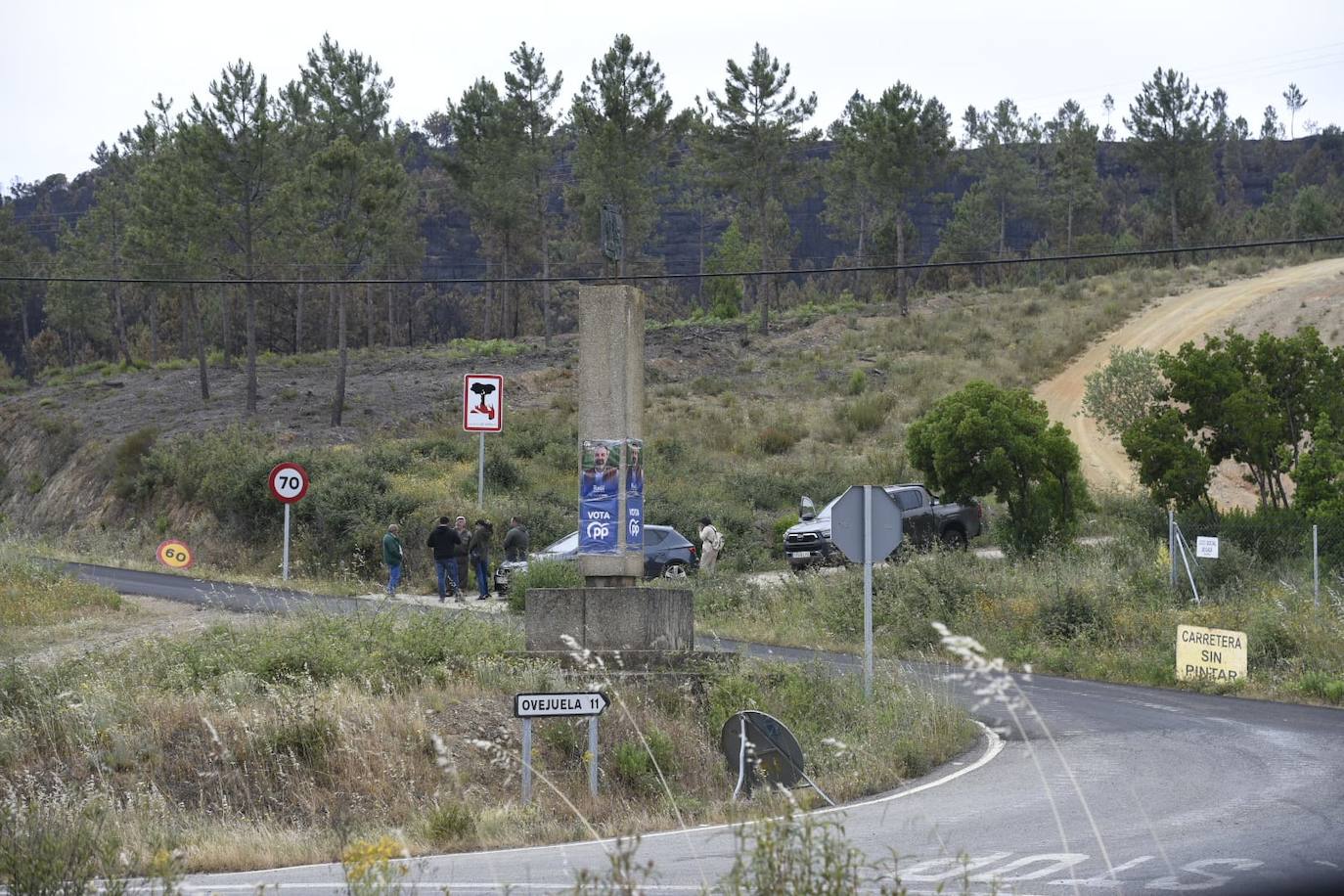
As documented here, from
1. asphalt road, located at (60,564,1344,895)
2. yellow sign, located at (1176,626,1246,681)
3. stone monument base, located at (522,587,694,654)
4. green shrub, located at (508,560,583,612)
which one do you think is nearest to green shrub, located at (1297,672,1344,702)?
yellow sign, located at (1176,626,1246,681)

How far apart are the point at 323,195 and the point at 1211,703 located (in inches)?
1484

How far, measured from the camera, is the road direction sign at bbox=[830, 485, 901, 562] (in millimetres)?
14414

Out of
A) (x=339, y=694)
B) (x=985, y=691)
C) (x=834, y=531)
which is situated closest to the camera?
(x=985, y=691)

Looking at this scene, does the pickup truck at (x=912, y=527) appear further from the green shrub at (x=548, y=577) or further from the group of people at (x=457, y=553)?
the green shrub at (x=548, y=577)

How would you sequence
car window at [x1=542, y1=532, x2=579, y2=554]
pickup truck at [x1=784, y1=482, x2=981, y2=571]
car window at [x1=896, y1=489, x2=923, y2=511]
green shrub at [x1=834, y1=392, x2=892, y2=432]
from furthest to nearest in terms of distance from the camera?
1. green shrub at [x1=834, y1=392, x2=892, y2=432]
2. car window at [x1=896, y1=489, x2=923, y2=511]
3. pickup truck at [x1=784, y1=482, x2=981, y2=571]
4. car window at [x1=542, y1=532, x2=579, y2=554]

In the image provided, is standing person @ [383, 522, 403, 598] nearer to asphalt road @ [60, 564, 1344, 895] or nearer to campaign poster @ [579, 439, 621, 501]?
campaign poster @ [579, 439, 621, 501]

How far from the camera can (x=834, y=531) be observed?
1447 centimetres

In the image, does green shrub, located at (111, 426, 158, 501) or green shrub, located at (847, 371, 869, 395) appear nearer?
green shrub, located at (111, 426, 158, 501)

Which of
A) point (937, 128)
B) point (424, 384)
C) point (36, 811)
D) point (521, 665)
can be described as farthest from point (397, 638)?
point (937, 128)

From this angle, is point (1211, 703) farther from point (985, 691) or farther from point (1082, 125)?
point (1082, 125)

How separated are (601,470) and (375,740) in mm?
4001

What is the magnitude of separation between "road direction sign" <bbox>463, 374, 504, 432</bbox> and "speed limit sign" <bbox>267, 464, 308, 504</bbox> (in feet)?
11.0

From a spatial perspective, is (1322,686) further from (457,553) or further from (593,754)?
(457,553)

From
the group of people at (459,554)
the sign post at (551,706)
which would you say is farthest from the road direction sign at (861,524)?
the group of people at (459,554)
